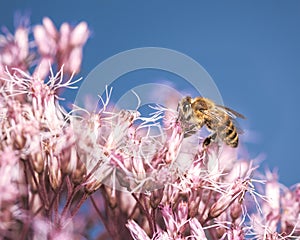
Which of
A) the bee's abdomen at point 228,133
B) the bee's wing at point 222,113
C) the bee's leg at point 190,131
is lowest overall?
the bee's leg at point 190,131

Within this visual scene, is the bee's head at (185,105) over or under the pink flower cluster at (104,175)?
over

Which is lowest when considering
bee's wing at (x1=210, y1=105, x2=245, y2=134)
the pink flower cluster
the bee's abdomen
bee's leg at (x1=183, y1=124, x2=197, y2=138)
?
the pink flower cluster

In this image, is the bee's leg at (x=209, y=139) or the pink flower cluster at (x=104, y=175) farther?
the bee's leg at (x=209, y=139)

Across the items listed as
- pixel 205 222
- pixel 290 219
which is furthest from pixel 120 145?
pixel 290 219

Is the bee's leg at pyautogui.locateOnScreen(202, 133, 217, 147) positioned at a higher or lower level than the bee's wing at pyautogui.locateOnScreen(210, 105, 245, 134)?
lower

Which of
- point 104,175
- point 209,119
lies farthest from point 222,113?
point 104,175

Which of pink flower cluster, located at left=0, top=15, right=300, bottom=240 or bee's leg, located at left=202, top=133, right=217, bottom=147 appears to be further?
bee's leg, located at left=202, top=133, right=217, bottom=147

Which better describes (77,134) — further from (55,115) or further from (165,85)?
(165,85)

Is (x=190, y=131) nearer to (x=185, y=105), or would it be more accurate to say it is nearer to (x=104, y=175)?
(x=185, y=105)
